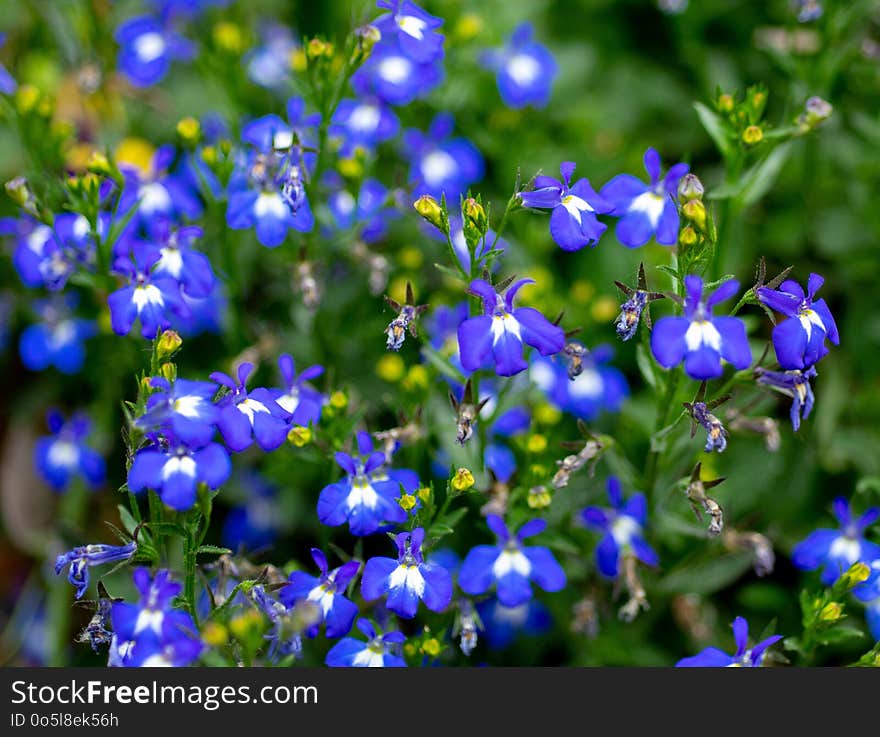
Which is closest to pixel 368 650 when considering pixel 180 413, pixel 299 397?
pixel 299 397

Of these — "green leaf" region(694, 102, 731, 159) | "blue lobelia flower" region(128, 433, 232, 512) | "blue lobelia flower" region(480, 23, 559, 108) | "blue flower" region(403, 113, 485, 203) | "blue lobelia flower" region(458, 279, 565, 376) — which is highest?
"blue lobelia flower" region(480, 23, 559, 108)

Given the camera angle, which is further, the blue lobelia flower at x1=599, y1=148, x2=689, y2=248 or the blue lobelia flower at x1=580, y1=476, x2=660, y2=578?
the blue lobelia flower at x1=580, y1=476, x2=660, y2=578

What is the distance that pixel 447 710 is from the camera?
8.45 feet

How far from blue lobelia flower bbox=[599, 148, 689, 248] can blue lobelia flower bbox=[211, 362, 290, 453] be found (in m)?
1.09

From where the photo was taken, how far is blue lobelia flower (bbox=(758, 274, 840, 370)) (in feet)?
8.07

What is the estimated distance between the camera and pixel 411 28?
3174 mm

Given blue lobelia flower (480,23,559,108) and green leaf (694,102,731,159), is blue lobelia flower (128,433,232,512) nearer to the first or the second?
green leaf (694,102,731,159)

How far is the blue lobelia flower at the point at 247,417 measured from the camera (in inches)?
96.1

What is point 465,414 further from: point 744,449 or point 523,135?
point 523,135

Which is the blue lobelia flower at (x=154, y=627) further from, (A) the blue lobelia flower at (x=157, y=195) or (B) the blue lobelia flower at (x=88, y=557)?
(A) the blue lobelia flower at (x=157, y=195)

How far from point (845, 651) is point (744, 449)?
0.80m

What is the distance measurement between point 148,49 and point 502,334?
2552 mm

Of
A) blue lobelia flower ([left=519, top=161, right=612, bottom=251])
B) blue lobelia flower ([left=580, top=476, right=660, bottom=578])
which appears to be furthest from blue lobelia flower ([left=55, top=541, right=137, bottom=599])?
blue lobelia flower ([left=580, top=476, right=660, bottom=578])

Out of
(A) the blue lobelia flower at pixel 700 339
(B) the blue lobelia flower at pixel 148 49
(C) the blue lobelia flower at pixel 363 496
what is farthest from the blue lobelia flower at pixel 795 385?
(B) the blue lobelia flower at pixel 148 49
